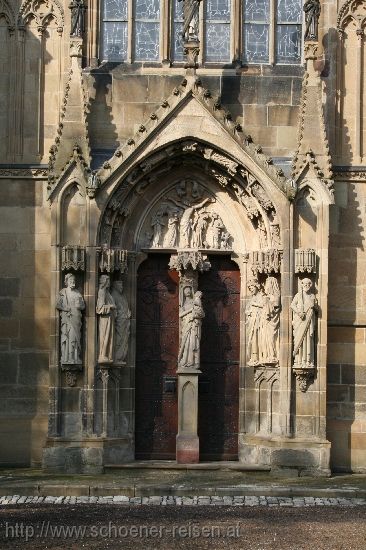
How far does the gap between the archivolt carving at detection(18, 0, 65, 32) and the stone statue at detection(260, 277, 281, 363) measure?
540cm

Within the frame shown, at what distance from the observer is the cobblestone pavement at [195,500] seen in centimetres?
2323

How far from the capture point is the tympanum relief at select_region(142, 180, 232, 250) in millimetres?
27609

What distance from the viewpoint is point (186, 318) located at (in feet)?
89.4

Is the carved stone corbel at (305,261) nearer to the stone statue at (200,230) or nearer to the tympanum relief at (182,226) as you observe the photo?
the tympanum relief at (182,226)

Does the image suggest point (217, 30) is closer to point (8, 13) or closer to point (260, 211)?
point (260, 211)

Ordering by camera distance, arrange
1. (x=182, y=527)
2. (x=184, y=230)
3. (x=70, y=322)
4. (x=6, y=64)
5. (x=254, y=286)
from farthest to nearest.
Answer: (x=6, y=64), (x=184, y=230), (x=254, y=286), (x=70, y=322), (x=182, y=527)

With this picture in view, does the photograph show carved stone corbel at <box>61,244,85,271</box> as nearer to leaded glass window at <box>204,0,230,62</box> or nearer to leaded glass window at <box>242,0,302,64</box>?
leaded glass window at <box>204,0,230,62</box>

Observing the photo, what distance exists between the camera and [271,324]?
88.1ft

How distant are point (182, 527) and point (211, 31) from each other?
10.2 metres

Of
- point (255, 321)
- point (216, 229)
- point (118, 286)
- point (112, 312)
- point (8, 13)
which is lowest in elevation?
point (255, 321)

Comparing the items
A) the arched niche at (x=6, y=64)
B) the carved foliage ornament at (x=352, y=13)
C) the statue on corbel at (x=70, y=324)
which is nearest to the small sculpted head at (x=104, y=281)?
the statue on corbel at (x=70, y=324)

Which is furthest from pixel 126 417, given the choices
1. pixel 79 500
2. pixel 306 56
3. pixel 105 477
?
pixel 306 56

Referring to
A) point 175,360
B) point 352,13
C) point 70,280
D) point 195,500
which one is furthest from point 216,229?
point 195,500

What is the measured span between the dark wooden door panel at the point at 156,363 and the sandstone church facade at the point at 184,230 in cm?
3
